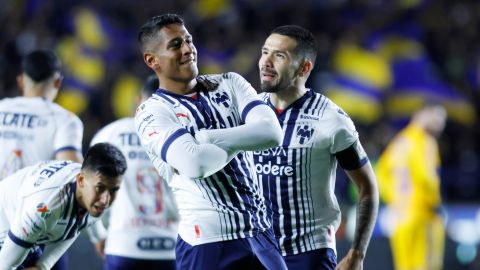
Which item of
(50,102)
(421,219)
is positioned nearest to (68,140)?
(50,102)

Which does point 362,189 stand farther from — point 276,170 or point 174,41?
point 174,41

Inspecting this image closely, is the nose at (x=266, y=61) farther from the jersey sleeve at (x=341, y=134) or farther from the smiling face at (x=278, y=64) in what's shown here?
the jersey sleeve at (x=341, y=134)

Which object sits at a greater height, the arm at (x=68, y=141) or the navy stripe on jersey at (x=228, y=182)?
the navy stripe on jersey at (x=228, y=182)

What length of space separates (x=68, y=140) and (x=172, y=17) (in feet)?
6.71

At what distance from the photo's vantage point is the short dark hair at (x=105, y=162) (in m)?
5.07

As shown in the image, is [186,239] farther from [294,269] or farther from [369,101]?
[369,101]

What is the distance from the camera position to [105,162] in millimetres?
5098

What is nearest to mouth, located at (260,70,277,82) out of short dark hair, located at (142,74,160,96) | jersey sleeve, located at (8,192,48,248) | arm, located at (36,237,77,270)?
jersey sleeve, located at (8,192,48,248)

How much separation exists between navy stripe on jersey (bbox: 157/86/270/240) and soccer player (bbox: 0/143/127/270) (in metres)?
0.87

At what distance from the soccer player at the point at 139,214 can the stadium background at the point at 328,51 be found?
18.0ft

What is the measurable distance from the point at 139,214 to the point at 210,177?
2.63 m

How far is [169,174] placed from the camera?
442 cm

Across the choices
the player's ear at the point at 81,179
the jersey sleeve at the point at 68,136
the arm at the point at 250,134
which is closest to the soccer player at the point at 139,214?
the jersey sleeve at the point at 68,136

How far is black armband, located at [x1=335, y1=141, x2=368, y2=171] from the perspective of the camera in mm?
5039
